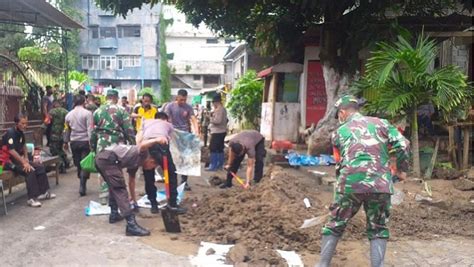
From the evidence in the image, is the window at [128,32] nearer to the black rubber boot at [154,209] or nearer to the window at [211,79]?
the window at [211,79]

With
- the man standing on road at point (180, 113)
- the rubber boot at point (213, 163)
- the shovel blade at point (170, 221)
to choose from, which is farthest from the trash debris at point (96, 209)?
the rubber boot at point (213, 163)

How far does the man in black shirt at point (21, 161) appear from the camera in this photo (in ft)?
26.1

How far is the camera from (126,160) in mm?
7000

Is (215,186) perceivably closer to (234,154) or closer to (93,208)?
(234,154)

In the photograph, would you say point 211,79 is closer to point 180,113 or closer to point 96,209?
point 180,113

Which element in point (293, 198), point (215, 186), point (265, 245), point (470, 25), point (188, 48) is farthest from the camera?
point (188, 48)

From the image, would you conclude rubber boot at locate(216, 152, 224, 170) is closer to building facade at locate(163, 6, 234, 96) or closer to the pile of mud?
the pile of mud

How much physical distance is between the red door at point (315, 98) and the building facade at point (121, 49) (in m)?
37.7

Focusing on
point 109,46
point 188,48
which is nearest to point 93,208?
point 109,46

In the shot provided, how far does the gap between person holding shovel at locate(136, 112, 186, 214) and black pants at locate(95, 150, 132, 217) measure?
1.65ft

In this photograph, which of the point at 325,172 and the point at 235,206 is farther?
the point at 325,172

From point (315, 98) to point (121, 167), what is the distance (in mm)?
9468

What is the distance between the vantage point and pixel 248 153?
9312 mm

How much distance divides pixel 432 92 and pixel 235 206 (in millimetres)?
3706
